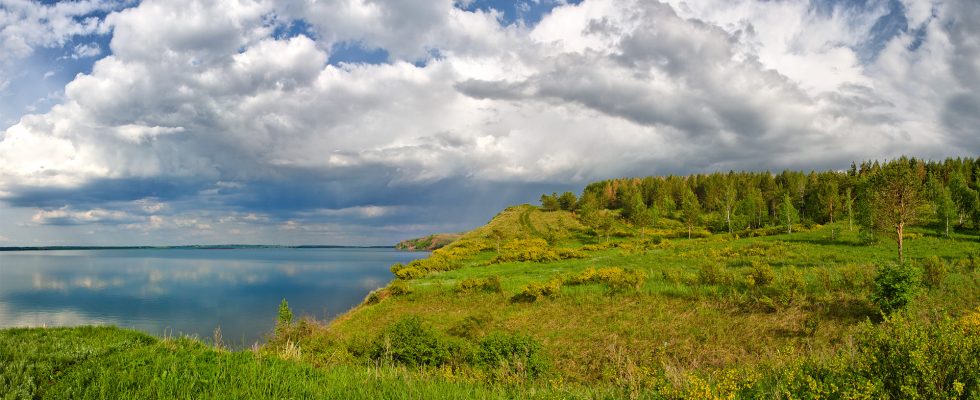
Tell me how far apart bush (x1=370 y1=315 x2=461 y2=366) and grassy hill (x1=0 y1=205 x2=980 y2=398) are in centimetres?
6

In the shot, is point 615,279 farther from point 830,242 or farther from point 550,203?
point 550,203

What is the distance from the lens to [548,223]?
109000 millimetres

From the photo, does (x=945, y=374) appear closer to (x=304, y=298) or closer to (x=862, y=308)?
(x=862, y=308)

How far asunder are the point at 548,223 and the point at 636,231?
77.4 feet

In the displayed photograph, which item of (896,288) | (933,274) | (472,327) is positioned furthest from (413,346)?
(933,274)

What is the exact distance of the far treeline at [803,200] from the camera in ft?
144

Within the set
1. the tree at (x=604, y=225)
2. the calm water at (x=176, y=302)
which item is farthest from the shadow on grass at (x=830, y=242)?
the calm water at (x=176, y=302)

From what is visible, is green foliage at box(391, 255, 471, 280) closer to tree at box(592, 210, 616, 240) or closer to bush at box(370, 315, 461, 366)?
bush at box(370, 315, 461, 366)

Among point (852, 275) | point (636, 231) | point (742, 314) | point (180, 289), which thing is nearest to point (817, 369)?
point (742, 314)

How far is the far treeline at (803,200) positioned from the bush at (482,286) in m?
31.8

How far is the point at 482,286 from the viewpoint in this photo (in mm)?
32906

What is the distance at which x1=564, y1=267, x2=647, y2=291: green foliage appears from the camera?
1022 inches

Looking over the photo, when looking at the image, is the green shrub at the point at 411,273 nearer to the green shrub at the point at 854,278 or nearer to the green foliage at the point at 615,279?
the green foliage at the point at 615,279

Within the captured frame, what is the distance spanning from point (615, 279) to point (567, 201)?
10607 cm
